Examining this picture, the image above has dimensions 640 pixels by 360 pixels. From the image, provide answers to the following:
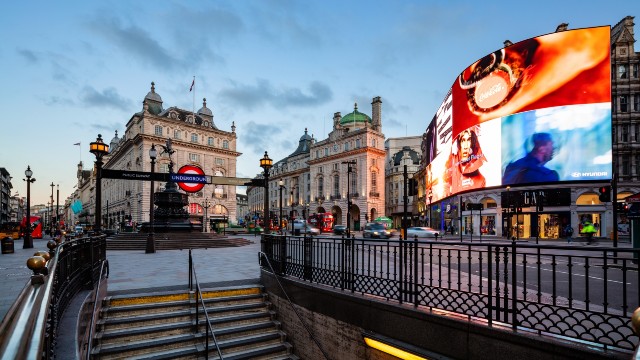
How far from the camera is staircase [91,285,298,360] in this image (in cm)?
712

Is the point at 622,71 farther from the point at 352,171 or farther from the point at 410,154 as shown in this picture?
the point at 410,154

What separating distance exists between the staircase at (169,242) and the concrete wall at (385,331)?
15.4 metres

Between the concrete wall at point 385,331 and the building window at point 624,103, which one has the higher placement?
the building window at point 624,103

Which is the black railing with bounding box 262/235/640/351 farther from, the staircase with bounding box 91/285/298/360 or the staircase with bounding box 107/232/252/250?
the staircase with bounding box 107/232/252/250

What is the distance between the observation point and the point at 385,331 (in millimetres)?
6301

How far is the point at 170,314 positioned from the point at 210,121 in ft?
253

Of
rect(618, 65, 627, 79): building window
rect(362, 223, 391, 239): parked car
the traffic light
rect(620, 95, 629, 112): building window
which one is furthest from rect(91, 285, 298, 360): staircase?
rect(618, 65, 627, 79): building window

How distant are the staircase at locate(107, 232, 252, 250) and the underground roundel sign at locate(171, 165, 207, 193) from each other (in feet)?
26.6

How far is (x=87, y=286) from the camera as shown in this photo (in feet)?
25.8

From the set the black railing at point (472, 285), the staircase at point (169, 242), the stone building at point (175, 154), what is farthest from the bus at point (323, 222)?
the black railing at point (472, 285)

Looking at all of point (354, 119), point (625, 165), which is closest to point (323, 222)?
point (354, 119)

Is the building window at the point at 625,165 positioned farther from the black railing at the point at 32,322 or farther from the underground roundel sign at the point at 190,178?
the black railing at the point at 32,322

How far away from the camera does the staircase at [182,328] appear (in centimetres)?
712

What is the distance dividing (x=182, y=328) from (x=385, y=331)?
443cm
